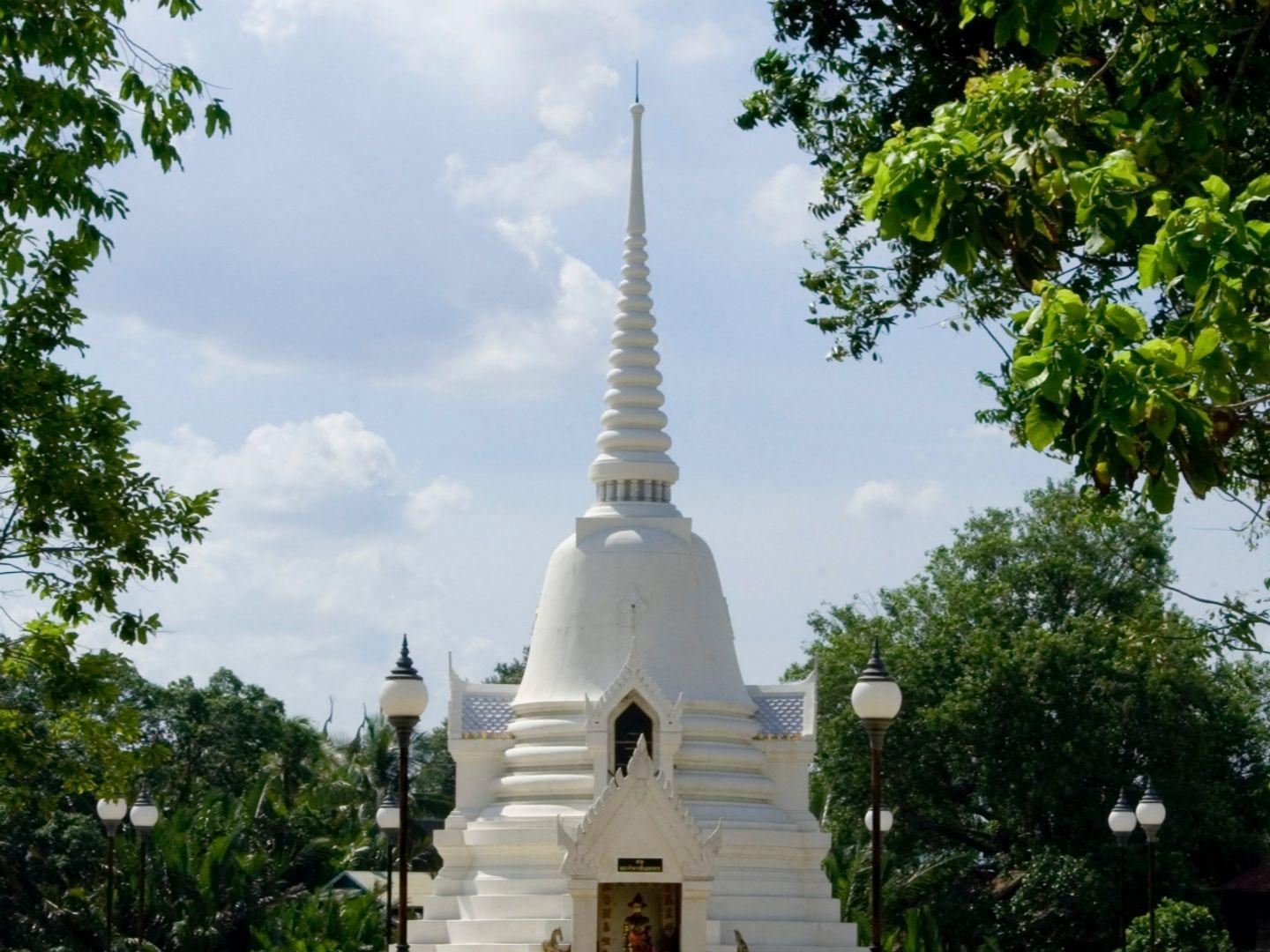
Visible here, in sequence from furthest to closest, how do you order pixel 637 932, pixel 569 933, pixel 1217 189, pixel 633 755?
pixel 569 933, pixel 633 755, pixel 637 932, pixel 1217 189

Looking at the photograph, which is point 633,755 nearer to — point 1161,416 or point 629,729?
point 629,729

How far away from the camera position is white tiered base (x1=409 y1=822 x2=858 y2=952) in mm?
33125

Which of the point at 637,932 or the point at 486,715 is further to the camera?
the point at 486,715

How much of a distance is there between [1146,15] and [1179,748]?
118 ft

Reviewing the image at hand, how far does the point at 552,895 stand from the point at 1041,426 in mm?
26392

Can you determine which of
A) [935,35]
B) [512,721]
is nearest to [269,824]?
[512,721]

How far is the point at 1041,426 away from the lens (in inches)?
335

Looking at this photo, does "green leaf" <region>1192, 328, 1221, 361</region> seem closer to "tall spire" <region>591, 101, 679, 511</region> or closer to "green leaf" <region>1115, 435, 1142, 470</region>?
"green leaf" <region>1115, 435, 1142, 470</region>

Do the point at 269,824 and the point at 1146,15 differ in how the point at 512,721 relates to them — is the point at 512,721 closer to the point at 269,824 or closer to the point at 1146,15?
the point at 269,824

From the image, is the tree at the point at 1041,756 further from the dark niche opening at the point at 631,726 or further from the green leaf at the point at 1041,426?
the green leaf at the point at 1041,426

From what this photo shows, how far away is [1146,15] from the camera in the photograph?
10633 millimetres

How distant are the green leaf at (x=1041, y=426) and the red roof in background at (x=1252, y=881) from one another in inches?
1484

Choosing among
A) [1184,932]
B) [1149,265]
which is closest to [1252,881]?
[1184,932]

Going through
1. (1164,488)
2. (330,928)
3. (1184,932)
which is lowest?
(1164,488)
